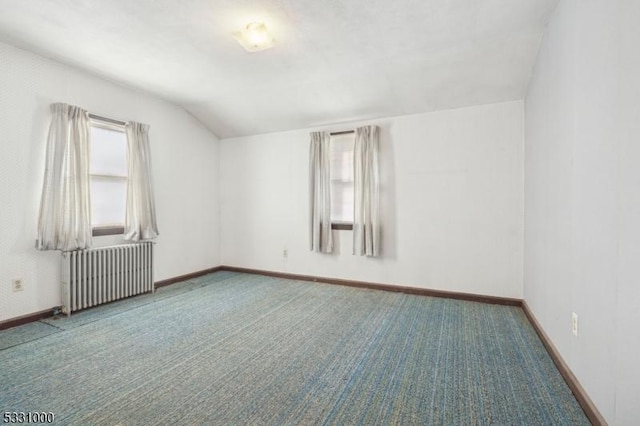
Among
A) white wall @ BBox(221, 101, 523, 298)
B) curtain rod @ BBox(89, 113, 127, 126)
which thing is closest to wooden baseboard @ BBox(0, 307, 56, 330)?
curtain rod @ BBox(89, 113, 127, 126)

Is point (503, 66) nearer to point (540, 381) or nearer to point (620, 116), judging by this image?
point (620, 116)

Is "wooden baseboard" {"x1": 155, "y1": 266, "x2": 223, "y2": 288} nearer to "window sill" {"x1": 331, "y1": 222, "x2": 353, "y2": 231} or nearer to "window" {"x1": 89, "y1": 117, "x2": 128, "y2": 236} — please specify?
"window" {"x1": 89, "y1": 117, "x2": 128, "y2": 236}

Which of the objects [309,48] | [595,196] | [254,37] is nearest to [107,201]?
[254,37]

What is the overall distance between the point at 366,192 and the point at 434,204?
885mm

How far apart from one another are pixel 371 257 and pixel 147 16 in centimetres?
354

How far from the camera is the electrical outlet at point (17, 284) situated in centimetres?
289

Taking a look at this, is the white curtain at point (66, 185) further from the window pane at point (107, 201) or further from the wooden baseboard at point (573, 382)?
the wooden baseboard at point (573, 382)

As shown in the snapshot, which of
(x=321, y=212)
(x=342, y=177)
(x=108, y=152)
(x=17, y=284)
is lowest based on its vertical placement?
(x=17, y=284)

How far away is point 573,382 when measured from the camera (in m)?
1.83

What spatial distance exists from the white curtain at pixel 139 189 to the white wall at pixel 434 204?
1743 millimetres

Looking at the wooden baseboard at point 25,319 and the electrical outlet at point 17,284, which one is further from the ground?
the electrical outlet at point 17,284

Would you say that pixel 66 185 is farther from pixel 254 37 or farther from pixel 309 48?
pixel 309 48

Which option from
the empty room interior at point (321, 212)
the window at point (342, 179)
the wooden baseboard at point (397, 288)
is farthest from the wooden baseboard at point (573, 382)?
the window at point (342, 179)

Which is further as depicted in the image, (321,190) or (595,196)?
(321,190)
